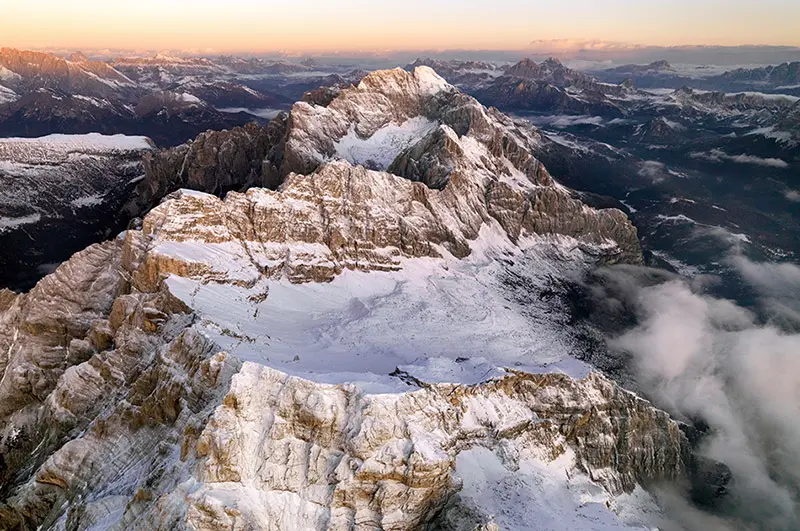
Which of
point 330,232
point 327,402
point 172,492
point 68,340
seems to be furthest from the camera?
point 330,232

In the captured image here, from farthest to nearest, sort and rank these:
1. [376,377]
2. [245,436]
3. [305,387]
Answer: [376,377] → [305,387] → [245,436]

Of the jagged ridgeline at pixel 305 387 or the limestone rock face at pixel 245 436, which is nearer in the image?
the limestone rock face at pixel 245 436

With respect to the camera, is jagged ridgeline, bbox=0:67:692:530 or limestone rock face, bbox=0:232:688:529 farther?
jagged ridgeline, bbox=0:67:692:530

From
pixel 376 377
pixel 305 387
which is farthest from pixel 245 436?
pixel 376 377

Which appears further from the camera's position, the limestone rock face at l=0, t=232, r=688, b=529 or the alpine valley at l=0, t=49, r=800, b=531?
the alpine valley at l=0, t=49, r=800, b=531

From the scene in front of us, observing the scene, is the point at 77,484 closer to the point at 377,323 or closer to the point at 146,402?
the point at 146,402

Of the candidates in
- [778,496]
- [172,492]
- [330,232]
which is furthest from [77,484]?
[778,496]

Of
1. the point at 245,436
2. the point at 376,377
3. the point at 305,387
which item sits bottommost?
the point at 376,377

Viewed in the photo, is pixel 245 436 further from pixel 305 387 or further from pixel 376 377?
pixel 376 377
